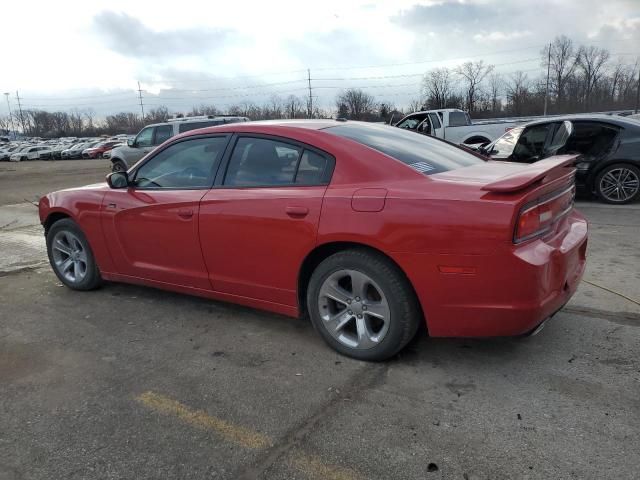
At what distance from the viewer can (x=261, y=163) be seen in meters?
3.59

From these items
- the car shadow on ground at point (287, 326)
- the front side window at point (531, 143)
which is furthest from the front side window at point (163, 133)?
the car shadow on ground at point (287, 326)

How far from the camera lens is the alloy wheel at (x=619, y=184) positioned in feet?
26.6

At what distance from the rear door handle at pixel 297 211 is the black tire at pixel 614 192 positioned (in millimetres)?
6883

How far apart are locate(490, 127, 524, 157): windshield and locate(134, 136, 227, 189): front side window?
Answer: 6517 mm

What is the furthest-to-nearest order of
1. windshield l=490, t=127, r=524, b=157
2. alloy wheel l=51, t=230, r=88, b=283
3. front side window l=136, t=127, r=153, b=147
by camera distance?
front side window l=136, t=127, r=153, b=147 < windshield l=490, t=127, r=524, b=157 < alloy wheel l=51, t=230, r=88, b=283

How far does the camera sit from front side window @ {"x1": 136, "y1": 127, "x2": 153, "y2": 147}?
676 inches

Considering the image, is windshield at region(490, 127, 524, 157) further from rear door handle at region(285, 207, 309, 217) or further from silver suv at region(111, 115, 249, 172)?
silver suv at region(111, 115, 249, 172)

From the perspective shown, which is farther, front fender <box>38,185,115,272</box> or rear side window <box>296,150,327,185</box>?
front fender <box>38,185,115,272</box>

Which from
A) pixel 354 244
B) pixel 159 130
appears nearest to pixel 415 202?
pixel 354 244

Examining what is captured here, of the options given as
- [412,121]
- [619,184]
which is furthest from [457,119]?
[619,184]

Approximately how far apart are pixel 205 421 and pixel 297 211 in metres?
1.34

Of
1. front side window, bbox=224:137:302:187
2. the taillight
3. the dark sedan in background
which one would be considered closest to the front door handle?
front side window, bbox=224:137:302:187

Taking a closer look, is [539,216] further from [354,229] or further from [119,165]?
[119,165]

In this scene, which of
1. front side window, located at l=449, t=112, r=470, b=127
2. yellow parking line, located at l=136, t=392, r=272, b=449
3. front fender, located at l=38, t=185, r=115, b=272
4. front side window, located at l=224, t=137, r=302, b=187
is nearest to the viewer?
yellow parking line, located at l=136, t=392, r=272, b=449
